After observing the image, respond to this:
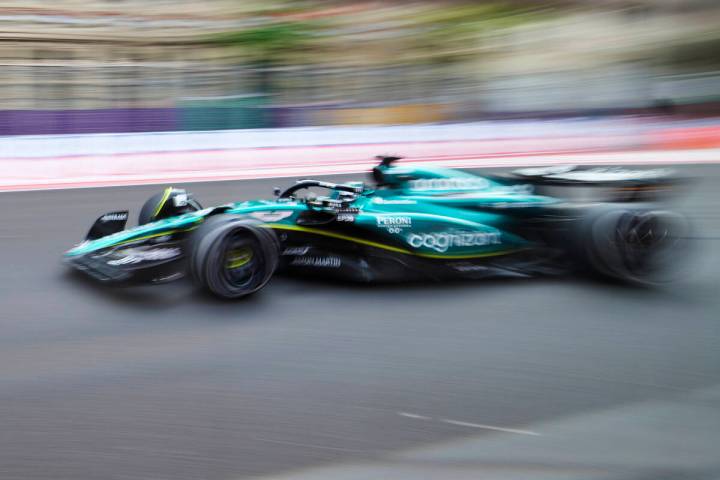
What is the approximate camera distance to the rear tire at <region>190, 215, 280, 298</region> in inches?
159

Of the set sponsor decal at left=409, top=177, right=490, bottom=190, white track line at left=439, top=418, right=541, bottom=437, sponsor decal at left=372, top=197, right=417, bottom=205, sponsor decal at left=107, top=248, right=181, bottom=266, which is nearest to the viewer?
white track line at left=439, top=418, right=541, bottom=437

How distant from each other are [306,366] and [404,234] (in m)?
1.27

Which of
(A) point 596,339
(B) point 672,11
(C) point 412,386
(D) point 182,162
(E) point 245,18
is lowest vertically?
(C) point 412,386

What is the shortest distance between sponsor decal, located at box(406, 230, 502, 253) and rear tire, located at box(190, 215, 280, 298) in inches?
32.8

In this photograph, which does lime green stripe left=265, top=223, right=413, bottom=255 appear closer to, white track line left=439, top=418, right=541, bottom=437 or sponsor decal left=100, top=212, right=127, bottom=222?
sponsor decal left=100, top=212, right=127, bottom=222

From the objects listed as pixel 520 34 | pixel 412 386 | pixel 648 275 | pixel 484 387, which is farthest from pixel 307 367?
pixel 520 34

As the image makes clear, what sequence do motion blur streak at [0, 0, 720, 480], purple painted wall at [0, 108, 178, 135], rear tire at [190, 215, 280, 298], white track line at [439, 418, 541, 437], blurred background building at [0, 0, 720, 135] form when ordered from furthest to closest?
1. blurred background building at [0, 0, 720, 135]
2. purple painted wall at [0, 108, 178, 135]
3. rear tire at [190, 215, 280, 298]
4. white track line at [439, 418, 541, 437]
5. motion blur streak at [0, 0, 720, 480]

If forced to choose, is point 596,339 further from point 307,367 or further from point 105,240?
point 105,240

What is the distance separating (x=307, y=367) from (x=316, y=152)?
9.10 m

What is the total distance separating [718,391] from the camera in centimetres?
342

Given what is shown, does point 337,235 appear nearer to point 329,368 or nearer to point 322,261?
point 322,261

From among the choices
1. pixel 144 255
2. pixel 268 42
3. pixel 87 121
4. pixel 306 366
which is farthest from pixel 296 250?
pixel 268 42

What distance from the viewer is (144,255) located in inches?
166

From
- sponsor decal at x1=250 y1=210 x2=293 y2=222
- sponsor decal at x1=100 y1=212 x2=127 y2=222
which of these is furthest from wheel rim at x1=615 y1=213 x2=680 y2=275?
sponsor decal at x1=100 y1=212 x2=127 y2=222
